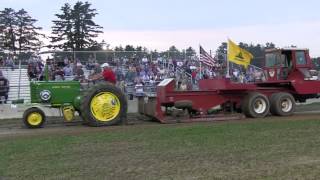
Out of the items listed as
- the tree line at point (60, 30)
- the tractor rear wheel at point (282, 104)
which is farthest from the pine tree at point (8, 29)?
the tractor rear wheel at point (282, 104)

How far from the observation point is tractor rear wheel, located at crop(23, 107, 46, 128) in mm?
16672

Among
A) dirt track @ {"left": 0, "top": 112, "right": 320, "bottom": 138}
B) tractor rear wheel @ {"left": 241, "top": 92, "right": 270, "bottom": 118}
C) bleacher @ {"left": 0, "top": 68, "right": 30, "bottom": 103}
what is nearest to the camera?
dirt track @ {"left": 0, "top": 112, "right": 320, "bottom": 138}

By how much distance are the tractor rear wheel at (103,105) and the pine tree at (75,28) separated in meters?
48.3

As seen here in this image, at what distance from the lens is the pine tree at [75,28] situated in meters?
65.2

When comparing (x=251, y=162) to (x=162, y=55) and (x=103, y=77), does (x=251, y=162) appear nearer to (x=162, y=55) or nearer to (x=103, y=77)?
(x=103, y=77)

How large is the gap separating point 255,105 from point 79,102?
5827 mm

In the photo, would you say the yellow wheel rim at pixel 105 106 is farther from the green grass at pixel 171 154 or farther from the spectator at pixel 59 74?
the spectator at pixel 59 74

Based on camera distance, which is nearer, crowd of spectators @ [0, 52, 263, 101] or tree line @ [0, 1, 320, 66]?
crowd of spectators @ [0, 52, 263, 101]

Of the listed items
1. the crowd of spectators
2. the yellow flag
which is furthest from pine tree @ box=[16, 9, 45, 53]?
the yellow flag

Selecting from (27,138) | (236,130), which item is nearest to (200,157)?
(236,130)

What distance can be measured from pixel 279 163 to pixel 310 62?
1141cm

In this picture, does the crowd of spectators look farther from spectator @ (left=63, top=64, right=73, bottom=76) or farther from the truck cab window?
the truck cab window

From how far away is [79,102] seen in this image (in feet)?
55.4

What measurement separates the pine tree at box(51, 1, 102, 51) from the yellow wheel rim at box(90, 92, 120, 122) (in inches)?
1903
